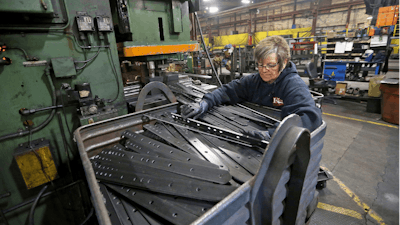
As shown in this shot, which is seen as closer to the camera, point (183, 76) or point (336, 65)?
point (183, 76)

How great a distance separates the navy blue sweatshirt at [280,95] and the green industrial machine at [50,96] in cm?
126

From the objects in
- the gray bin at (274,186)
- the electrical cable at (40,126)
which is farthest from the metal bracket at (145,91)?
the electrical cable at (40,126)

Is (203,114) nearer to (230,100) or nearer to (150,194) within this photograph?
(230,100)

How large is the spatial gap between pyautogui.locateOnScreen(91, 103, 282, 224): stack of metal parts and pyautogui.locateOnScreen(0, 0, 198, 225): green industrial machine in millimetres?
790

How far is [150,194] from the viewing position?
3.49 feet

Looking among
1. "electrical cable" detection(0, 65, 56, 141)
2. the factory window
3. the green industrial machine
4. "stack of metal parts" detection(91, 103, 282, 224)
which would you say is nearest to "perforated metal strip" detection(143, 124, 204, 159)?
"stack of metal parts" detection(91, 103, 282, 224)

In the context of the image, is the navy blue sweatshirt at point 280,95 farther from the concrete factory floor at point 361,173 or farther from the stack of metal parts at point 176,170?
the concrete factory floor at point 361,173

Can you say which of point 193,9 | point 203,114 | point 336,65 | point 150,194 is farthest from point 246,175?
point 336,65

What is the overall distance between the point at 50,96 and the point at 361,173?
394 centimetres

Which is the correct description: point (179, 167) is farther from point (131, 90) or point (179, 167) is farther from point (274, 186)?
point (131, 90)

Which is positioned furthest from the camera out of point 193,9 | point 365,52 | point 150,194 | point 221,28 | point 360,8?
point 221,28

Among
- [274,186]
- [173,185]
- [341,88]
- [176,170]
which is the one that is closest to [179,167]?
[176,170]

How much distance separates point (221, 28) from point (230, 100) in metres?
20.2

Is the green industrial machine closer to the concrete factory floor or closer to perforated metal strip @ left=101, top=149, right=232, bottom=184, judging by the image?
perforated metal strip @ left=101, top=149, right=232, bottom=184
